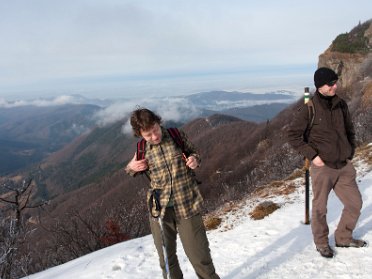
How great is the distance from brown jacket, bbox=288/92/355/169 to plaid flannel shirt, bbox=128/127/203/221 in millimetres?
1605

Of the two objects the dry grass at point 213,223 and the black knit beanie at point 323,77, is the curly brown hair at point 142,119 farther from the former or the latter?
the dry grass at point 213,223

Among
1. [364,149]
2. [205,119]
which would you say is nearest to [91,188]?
[205,119]

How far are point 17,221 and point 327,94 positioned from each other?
888 centimetres

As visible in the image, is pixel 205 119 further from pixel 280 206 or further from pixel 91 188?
pixel 280 206

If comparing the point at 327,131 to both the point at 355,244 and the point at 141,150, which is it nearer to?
the point at 355,244

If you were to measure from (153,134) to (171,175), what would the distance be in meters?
0.53

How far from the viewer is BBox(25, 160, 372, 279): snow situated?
5.11 meters

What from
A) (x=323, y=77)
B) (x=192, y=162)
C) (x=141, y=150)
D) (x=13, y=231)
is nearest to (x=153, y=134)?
(x=141, y=150)

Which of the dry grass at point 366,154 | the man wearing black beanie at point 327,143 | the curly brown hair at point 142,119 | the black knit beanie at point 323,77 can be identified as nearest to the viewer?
the curly brown hair at point 142,119

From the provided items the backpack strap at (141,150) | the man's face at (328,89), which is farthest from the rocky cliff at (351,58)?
the backpack strap at (141,150)

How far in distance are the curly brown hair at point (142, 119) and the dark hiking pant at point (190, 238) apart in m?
1.03

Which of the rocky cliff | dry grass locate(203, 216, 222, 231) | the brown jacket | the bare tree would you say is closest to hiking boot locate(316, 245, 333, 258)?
the brown jacket

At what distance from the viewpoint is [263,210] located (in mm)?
8266

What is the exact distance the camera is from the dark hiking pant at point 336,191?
491 cm
